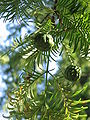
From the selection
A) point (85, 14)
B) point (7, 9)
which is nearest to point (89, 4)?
point (85, 14)

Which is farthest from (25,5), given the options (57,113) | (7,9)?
(57,113)

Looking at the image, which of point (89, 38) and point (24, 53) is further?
point (24, 53)

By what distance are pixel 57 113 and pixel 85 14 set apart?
27 centimetres

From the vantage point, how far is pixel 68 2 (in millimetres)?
757

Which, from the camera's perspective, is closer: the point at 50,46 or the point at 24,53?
the point at 50,46

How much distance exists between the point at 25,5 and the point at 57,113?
11.2 inches

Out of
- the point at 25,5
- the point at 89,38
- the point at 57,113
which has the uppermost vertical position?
the point at 25,5

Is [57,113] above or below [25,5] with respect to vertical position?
below

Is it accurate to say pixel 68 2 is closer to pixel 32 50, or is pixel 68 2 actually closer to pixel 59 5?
pixel 59 5

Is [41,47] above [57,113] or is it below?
above

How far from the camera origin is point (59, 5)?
2.50 ft

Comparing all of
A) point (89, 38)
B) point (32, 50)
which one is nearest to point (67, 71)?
point (32, 50)

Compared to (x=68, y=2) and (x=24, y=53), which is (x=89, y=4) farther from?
(x=24, y=53)

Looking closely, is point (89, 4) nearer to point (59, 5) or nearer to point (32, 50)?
point (59, 5)
